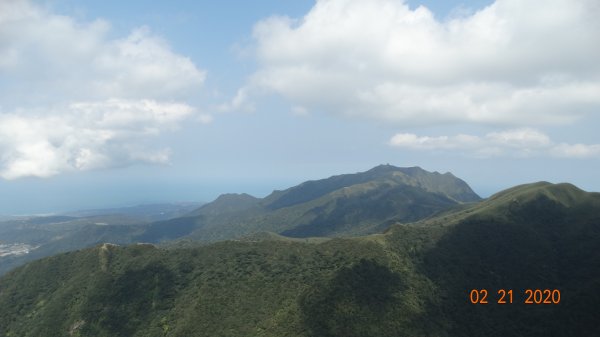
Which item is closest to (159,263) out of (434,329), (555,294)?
(434,329)

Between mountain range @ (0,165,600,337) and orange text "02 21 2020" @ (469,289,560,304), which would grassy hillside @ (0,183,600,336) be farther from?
orange text "02 21 2020" @ (469,289,560,304)

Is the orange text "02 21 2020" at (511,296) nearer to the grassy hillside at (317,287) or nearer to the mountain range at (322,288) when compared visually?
the mountain range at (322,288)

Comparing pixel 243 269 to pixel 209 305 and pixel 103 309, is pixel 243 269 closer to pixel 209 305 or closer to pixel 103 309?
pixel 209 305

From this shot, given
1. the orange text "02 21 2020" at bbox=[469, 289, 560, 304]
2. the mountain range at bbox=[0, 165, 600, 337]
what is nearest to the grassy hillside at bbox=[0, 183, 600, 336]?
the mountain range at bbox=[0, 165, 600, 337]

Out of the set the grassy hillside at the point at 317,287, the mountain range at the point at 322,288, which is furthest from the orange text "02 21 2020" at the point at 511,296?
the grassy hillside at the point at 317,287

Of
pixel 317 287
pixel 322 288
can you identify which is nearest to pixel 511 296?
pixel 322 288

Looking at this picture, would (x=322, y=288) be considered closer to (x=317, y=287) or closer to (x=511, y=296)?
(x=317, y=287)
